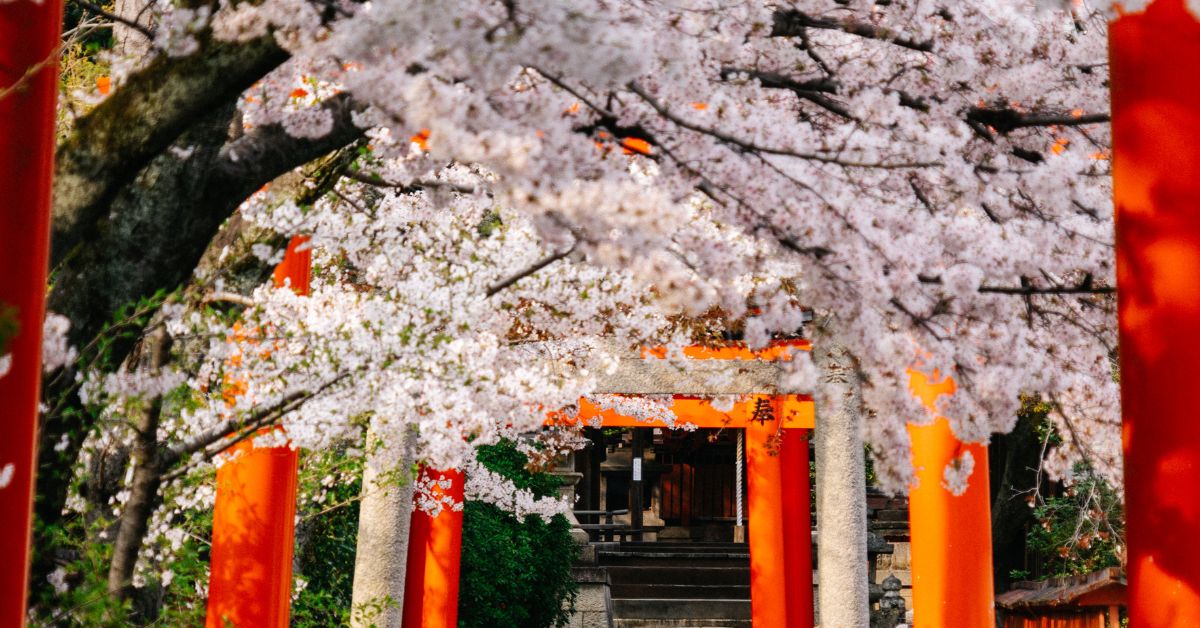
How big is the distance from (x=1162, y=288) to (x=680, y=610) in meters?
14.8

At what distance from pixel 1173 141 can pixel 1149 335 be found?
0.52 m

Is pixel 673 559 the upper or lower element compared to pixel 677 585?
upper

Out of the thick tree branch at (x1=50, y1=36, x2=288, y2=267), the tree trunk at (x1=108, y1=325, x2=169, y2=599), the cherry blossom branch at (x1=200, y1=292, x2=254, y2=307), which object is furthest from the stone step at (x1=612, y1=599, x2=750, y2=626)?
the thick tree branch at (x1=50, y1=36, x2=288, y2=267)

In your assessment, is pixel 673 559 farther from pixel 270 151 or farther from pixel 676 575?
pixel 270 151

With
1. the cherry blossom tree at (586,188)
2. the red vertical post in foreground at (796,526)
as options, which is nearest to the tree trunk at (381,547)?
the cherry blossom tree at (586,188)

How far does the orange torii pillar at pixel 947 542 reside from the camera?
26.8 feet

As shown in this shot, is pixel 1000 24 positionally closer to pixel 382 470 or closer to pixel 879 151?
pixel 879 151

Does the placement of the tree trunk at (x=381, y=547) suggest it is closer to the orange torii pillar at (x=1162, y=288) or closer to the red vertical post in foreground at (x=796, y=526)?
the orange torii pillar at (x=1162, y=288)

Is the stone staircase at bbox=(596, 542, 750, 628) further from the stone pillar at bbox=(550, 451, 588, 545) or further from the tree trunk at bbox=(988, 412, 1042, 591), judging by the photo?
the tree trunk at bbox=(988, 412, 1042, 591)

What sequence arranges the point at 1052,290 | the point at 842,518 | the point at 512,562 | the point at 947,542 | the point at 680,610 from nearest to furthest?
the point at 1052,290 < the point at 947,542 < the point at 842,518 < the point at 512,562 < the point at 680,610

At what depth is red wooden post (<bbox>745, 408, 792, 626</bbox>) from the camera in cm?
1382

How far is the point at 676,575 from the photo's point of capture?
18.9 metres

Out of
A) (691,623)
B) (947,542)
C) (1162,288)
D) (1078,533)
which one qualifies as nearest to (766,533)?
(1078,533)

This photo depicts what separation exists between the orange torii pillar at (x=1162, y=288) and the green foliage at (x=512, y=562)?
972 cm
